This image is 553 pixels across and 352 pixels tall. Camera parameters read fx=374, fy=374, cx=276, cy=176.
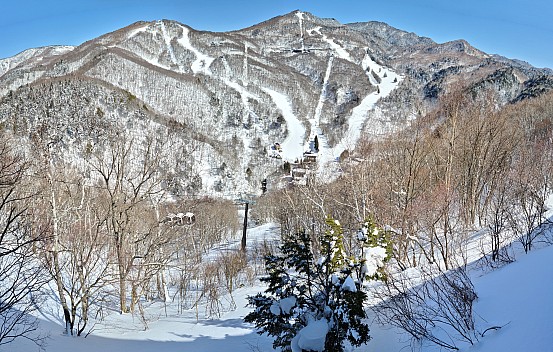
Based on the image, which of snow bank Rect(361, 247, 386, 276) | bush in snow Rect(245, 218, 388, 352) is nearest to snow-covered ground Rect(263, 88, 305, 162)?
snow bank Rect(361, 247, 386, 276)

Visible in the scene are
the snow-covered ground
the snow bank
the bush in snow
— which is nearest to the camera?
the bush in snow

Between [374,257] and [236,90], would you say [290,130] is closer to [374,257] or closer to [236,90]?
[236,90]

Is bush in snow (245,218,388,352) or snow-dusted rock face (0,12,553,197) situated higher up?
snow-dusted rock face (0,12,553,197)

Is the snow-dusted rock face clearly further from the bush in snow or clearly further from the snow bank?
the bush in snow

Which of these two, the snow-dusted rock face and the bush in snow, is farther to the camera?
the snow-dusted rock face

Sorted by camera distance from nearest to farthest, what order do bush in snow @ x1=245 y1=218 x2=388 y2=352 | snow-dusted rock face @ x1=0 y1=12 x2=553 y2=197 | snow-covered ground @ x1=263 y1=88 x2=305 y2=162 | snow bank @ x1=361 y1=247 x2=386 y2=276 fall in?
bush in snow @ x1=245 y1=218 x2=388 y2=352
snow bank @ x1=361 y1=247 x2=386 y2=276
snow-dusted rock face @ x1=0 y1=12 x2=553 y2=197
snow-covered ground @ x1=263 y1=88 x2=305 y2=162

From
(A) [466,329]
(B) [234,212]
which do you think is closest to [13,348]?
(A) [466,329]

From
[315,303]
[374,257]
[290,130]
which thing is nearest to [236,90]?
[290,130]

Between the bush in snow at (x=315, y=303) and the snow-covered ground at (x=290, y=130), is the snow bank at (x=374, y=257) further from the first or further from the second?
the snow-covered ground at (x=290, y=130)
